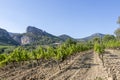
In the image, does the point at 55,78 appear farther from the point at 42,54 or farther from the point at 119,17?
the point at 119,17

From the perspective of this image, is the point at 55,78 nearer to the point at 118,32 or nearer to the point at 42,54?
the point at 42,54

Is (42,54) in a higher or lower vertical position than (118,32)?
lower

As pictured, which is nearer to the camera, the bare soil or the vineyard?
the bare soil

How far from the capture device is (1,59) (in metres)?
56.0

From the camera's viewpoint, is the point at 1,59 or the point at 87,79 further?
the point at 1,59

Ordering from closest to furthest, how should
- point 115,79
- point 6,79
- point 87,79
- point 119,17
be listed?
point 115,79 < point 87,79 < point 6,79 < point 119,17

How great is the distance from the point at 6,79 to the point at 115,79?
16.4 meters

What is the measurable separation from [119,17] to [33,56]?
66.1m

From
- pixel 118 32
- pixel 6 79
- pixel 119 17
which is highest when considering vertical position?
pixel 119 17

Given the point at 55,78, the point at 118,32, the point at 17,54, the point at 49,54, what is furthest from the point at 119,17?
the point at 55,78

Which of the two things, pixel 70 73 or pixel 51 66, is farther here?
pixel 51 66

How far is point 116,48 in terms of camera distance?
3964 inches

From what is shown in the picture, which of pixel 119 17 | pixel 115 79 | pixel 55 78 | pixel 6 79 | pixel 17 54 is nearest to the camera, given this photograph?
pixel 115 79

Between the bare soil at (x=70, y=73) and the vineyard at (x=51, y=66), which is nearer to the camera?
the bare soil at (x=70, y=73)
